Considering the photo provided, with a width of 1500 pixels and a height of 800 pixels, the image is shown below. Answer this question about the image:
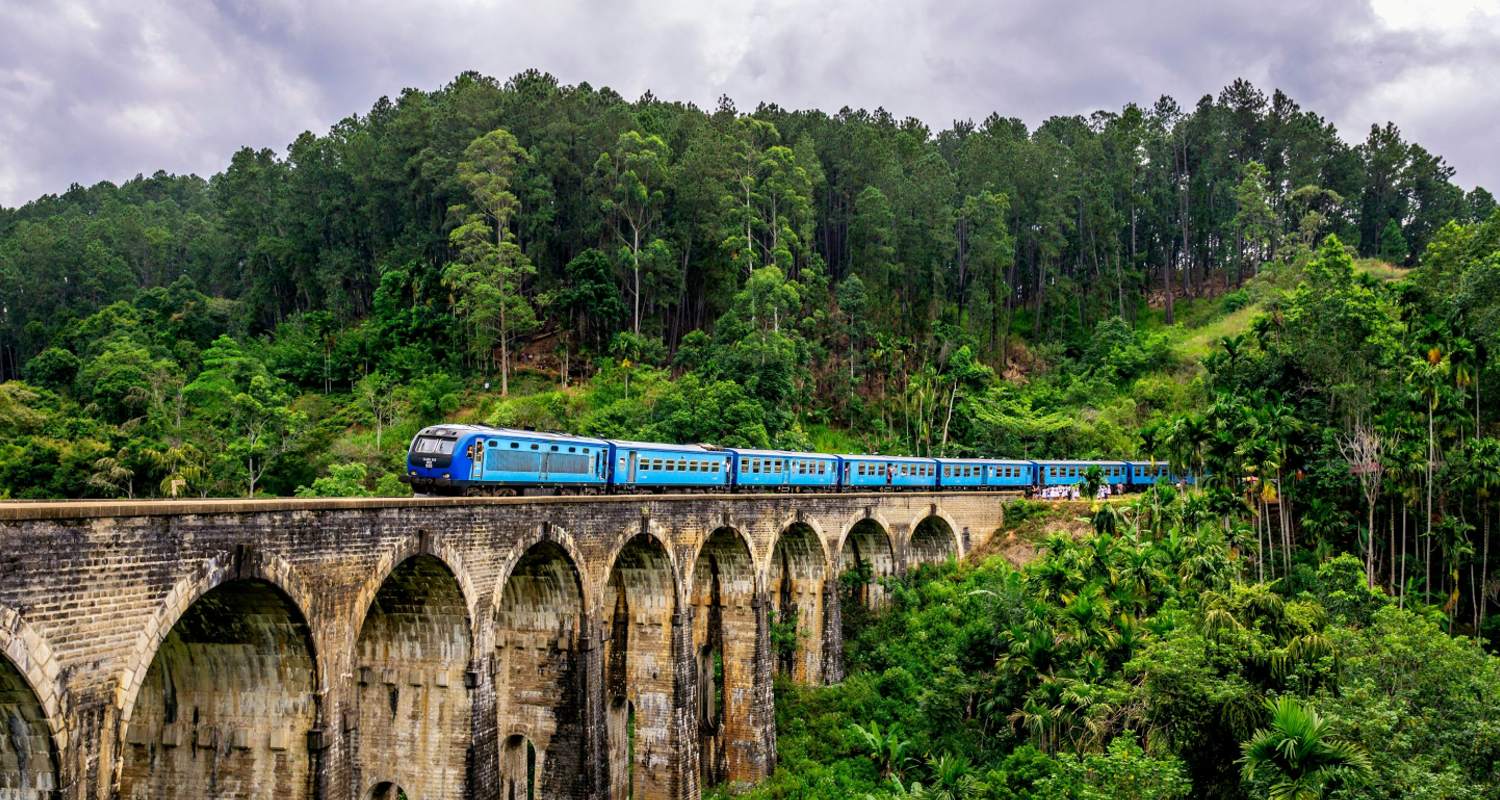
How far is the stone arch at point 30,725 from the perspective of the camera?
33.4ft

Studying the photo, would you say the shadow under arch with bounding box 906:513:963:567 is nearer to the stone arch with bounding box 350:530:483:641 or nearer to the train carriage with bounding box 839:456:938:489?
the train carriage with bounding box 839:456:938:489

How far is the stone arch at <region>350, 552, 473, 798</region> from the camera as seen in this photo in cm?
1831

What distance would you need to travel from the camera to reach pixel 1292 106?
250 feet

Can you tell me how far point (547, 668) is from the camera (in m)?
22.8

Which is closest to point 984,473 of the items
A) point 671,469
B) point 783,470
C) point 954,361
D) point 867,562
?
point 867,562

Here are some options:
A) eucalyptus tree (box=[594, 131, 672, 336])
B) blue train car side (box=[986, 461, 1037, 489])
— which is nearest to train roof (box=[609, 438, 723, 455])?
blue train car side (box=[986, 461, 1037, 489])

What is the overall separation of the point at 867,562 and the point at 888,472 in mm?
4015

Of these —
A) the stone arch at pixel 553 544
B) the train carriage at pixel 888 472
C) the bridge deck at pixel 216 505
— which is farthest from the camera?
→ the train carriage at pixel 888 472

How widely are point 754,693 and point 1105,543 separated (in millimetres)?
12276

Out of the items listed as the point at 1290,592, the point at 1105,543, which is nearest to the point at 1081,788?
the point at 1105,543

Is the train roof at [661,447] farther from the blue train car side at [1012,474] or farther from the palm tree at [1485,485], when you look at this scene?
the palm tree at [1485,485]

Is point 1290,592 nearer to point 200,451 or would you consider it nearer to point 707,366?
point 707,366

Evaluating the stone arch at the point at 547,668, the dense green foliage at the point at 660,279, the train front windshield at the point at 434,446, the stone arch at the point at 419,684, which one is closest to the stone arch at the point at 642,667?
the stone arch at the point at 547,668

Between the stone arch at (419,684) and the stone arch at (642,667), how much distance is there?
328 inches
